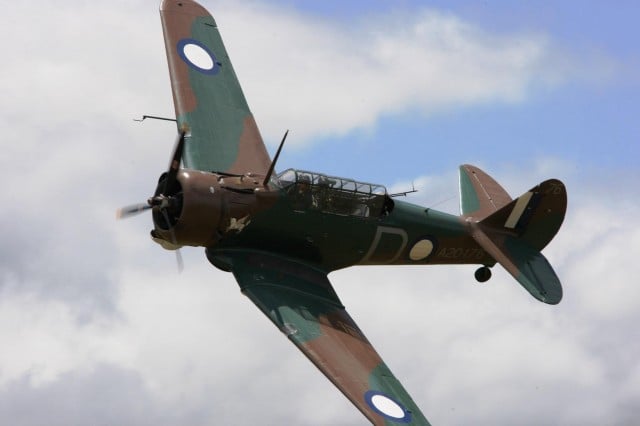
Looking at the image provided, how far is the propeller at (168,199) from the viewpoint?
890 inches

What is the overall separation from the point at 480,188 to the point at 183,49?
7.40 meters

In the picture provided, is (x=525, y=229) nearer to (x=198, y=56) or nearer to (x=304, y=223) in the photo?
(x=304, y=223)

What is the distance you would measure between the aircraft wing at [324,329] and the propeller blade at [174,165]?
6.05 feet

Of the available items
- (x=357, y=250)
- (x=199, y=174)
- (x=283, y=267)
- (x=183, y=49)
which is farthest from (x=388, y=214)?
(x=183, y=49)

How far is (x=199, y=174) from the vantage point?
22859 millimetres

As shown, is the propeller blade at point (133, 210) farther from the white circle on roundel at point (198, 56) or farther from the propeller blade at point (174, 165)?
the white circle on roundel at point (198, 56)

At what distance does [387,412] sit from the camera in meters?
21.4

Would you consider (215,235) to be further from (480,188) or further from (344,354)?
(480,188)

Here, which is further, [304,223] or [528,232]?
[528,232]

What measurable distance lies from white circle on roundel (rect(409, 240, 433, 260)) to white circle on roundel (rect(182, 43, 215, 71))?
5.97 metres

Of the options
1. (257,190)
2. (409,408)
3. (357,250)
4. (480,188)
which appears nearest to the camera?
(409,408)

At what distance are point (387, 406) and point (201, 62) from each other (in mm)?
9425

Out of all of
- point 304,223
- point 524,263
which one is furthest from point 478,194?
point 304,223

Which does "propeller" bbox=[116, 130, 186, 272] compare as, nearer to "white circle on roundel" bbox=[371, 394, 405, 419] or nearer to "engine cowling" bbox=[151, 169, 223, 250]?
"engine cowling" bbox=[151, 169, 223, 250]
